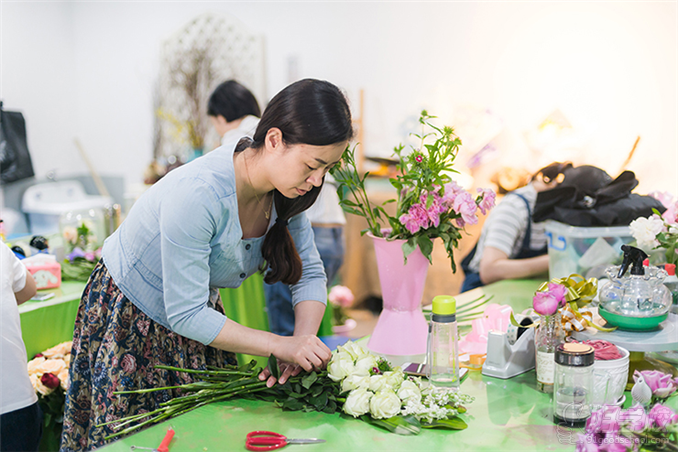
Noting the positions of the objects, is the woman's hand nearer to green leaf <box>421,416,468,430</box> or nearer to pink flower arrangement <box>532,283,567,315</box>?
green leaf <box>421,416,468,430</box>

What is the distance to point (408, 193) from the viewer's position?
1.31m

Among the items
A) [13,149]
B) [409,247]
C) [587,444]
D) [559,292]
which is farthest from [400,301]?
[13,149]

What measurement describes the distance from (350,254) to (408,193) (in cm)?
274

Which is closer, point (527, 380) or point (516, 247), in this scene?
point (527, 380)

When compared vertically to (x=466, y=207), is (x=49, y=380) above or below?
below

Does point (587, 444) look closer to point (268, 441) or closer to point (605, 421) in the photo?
point (605, 421)

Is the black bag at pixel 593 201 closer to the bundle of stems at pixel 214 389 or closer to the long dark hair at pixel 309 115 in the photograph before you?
the long dark hair at pixel 309 115

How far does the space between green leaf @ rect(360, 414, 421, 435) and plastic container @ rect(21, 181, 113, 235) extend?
3.74m

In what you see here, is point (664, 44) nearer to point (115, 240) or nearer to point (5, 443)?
point (115, 240)

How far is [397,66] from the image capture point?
3951mm

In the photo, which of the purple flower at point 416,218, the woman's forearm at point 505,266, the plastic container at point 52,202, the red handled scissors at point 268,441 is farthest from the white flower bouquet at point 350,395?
the plastic container at point 52,202

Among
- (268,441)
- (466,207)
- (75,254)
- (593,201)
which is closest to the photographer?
(268,441)

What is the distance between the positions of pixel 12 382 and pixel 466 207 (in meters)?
1.23

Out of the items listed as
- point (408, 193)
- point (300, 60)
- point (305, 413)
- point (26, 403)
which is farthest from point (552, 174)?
point (300, 60)
